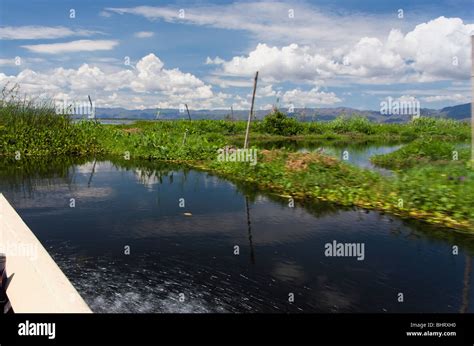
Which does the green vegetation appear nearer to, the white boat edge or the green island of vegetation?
the green island of vegetation

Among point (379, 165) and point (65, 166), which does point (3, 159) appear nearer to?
point (65, 166)

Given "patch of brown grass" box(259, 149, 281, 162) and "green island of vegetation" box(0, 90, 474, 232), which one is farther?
"patch of brown grass" box(259, 149, 281, 162)

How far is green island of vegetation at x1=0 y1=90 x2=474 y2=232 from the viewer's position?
10.8 m

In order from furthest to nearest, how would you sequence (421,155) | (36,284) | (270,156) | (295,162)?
(421,155), (270,156), (295,162), (36,284)

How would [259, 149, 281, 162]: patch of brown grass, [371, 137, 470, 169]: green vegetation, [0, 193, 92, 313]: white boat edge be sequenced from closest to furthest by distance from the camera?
1. [0, 193, 92, 313]: white boat edge
2. [259, 149, 281, 162]: patch of brown grass
3. [371, 137, 470, 169]: green vegetation

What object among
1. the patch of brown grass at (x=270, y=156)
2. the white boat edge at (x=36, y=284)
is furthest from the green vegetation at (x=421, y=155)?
the white boat edge at (x=36, y=284)

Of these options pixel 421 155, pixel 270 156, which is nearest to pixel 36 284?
pixel 270 156

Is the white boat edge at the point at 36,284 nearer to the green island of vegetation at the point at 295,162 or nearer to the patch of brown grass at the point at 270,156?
the green island of vegetation at the point at 295,162

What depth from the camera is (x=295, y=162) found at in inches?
586

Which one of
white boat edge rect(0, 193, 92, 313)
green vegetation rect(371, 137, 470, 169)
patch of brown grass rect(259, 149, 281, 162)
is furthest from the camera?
green vegetation rect(371, 137, 470, 169)

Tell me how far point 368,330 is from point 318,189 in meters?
8.58

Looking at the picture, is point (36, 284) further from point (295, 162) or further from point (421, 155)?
point (421, 155)

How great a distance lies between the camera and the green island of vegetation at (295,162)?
10.8 m

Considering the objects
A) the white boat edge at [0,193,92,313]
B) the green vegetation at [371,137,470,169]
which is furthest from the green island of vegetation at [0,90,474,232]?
the white boat edge at [0,193,92,313]
